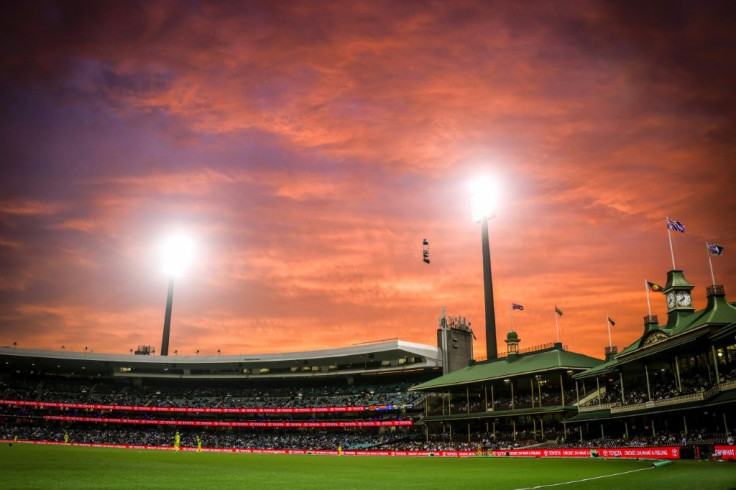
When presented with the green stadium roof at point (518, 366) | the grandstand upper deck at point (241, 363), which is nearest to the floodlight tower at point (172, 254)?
the grandstand upper deck at point (241, 363)

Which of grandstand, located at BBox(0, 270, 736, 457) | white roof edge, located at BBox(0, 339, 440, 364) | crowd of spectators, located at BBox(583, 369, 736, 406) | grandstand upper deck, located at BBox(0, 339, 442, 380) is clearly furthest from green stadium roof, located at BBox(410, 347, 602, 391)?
grandstand upper deck, located at BBox(0, 339, 442, 380)

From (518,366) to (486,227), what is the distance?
915 inches

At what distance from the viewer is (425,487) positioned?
21.5 m

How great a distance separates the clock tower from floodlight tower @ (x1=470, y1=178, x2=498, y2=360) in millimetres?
29476

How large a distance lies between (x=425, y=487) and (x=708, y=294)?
1457 inches

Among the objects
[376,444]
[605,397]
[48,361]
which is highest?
[48,361]

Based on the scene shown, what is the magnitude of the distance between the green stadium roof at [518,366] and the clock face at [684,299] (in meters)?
15.3

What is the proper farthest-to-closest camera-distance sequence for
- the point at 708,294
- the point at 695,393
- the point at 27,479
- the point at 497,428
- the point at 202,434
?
the point at 202,434
the point at 497,428
the point at 708,294
the point at 695,393
the point at 27,479

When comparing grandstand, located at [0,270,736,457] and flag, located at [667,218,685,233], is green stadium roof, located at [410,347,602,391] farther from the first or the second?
flag, located at [667,218,685,233]

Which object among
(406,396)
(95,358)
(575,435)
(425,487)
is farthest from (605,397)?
(95,358)

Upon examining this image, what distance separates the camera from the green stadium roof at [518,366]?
65512 millimetres

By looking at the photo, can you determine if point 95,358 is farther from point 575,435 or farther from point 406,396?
point 575,435

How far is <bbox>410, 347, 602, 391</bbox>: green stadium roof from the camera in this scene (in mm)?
65512

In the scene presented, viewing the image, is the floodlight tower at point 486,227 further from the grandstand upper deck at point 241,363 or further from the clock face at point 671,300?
the clock face at point 671,300
